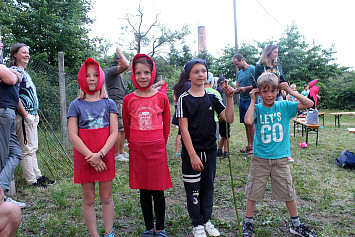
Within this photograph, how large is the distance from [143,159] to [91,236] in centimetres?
84

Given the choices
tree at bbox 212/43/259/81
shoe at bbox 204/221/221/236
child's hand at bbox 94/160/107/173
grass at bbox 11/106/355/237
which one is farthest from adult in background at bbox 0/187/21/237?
tree at bbox 212/43/259/81

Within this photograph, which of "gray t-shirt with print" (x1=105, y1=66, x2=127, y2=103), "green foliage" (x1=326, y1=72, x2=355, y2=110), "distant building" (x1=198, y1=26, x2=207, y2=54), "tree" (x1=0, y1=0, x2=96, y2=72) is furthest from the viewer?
"distant building" (x1=198, y1=26, x2=207, y2=54)

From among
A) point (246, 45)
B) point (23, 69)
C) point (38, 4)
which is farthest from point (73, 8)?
point (246, 45)

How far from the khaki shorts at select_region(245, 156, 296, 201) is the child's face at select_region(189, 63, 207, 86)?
0.96 meters

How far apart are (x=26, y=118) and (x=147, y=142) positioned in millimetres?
2183

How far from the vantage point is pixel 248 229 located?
8.30 feet

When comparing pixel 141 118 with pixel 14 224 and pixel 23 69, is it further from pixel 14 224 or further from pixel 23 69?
pixel 23 69

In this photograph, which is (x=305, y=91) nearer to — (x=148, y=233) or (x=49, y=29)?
(x=49, y=29)

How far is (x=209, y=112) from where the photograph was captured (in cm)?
252

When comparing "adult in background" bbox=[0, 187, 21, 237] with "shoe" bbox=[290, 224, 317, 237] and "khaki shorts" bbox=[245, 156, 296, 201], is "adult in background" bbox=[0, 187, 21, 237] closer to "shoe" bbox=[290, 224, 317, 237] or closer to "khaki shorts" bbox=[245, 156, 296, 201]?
"khaki shorts" bbox=[245, 156, 296, 201]

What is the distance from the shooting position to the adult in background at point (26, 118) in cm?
356

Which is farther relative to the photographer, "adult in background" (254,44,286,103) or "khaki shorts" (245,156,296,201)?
"adult in background" (254,44,286,103)

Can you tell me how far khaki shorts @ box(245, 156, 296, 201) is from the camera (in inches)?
96.8

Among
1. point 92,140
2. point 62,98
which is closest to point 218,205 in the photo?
point 92,140
